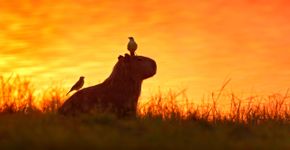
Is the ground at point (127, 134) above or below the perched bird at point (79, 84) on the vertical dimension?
below

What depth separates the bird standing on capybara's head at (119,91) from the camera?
13.4 m

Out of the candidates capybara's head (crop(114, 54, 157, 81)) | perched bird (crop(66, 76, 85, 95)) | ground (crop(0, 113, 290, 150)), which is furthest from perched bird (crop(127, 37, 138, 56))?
ground (crop(0, 113, 290, 150))

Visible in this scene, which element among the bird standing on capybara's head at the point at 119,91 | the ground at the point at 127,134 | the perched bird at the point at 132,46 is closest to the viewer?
the ground at the point at 127,134

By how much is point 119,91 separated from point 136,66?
67 cm

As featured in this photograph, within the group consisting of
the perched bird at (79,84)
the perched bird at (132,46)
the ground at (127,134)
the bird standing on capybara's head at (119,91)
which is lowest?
the ground at (127,134)

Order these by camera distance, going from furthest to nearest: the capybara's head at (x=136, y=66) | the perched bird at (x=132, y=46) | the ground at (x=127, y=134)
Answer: the perched bird at (x=132, y=46), the capybara's head at (x=136, y=66), the ground at (x=127, y=134)

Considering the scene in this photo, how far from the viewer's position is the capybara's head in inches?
548

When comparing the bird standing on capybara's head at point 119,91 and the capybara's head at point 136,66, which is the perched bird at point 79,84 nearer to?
the bird standing on capybara's head at point 119,91

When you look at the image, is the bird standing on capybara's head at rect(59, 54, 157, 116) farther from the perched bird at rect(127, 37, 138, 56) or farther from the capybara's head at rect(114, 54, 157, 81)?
the perched bird at rect(127, 37, 138, 56)

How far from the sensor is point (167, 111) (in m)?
13.0

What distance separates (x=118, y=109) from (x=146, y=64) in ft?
4.11

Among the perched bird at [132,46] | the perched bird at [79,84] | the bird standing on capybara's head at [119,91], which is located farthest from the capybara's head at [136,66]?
the perched bird at [79,84]

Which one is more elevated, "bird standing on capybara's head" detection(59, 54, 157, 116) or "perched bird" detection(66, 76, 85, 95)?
"perched bird" detection(66, 76, 85, 95)

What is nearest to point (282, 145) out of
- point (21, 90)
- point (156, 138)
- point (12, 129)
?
point (156, 138)
